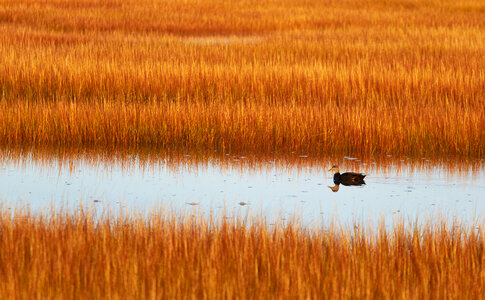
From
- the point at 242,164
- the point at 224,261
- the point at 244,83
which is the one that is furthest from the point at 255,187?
the point at 244,83

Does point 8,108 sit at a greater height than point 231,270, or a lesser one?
greater

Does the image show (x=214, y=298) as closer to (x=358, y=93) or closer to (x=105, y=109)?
(x=105, y=109)

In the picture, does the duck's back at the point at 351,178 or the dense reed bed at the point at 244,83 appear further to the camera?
the dense reed bed at the point at 244,83

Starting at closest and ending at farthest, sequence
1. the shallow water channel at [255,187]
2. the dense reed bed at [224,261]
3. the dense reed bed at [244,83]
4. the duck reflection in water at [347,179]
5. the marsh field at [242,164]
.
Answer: the dense reed bed at [224,261] → the marsh field at [242,164] → the shallow water channel at [255,187] → the duck reflection in water at [347,179] → the dense reed bed at [244,83]

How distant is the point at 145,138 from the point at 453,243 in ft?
17.2

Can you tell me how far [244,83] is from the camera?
13.3 metres

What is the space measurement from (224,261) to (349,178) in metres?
3.05

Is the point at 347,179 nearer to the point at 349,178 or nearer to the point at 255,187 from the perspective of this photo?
the point at 349,178

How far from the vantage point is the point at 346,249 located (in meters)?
4.93

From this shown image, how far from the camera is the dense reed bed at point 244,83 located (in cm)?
967

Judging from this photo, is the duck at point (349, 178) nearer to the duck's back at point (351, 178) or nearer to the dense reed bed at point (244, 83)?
the duck's back at point (351, 178)

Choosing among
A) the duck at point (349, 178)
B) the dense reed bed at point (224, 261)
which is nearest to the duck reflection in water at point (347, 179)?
the duck at point (349, 178)

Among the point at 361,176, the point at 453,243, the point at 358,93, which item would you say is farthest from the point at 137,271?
the point at 358,93

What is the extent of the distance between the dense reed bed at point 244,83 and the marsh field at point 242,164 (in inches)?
1.5
